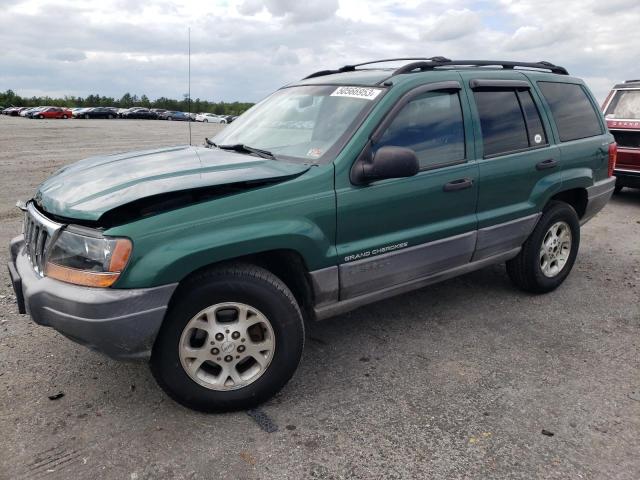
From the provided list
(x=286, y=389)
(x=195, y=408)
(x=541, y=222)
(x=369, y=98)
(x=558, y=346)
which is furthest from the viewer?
(x=541, y=222)

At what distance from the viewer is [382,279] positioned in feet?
11.3

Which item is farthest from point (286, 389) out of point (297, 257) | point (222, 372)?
point (297, 257)

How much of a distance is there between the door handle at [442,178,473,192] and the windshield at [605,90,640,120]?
6.60m

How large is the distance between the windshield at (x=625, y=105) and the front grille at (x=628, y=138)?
1.00 feet

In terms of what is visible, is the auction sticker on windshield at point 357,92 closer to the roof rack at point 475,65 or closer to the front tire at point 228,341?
the roof rack at point 475,65

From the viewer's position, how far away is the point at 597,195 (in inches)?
195

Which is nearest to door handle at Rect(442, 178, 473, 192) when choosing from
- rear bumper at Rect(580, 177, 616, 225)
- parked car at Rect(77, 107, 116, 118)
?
rear bumper at Rect(580, 177, 616, 225)

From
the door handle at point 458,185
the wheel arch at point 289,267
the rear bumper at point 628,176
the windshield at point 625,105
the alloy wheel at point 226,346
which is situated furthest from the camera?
the windshield at point 625,105

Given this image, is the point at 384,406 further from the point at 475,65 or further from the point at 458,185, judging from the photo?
the point at 475,65

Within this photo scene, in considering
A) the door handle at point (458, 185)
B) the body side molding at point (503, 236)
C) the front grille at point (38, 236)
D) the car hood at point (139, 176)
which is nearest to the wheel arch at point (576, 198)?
the body side molding at point (503, 236)

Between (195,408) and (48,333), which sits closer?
(195,408)

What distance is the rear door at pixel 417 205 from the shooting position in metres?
3.26

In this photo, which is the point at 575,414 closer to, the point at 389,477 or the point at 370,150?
the point at 389,477

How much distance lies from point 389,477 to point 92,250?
1.74 meters
